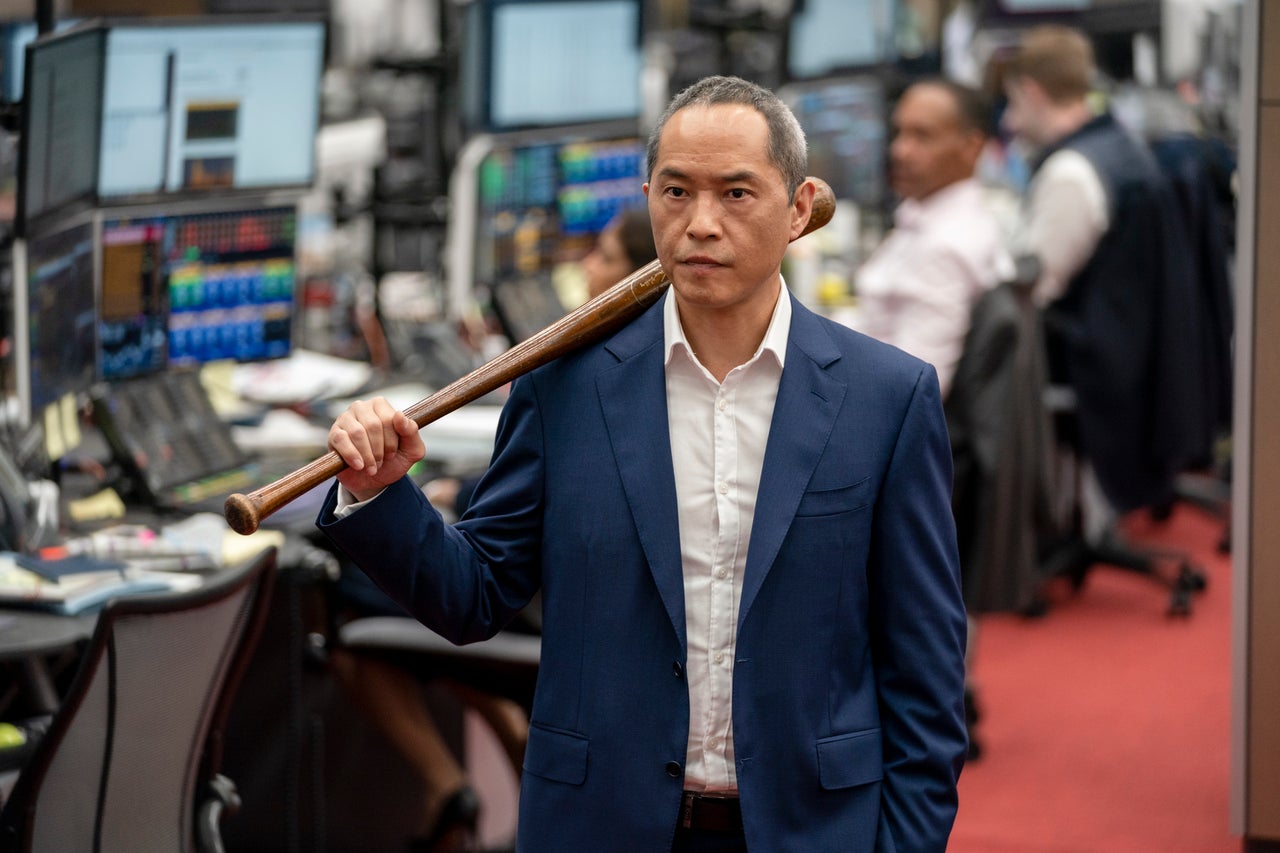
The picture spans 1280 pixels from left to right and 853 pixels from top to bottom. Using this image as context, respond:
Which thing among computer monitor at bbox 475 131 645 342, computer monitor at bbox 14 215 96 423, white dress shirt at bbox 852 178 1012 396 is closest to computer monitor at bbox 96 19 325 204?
computer monitor at bbox 14 215 96 423

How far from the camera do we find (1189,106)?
7.91 meters

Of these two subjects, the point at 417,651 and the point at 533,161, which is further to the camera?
the point at 533,161

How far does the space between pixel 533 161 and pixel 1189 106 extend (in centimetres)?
431

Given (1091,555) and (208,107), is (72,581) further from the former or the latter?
(1091,555)

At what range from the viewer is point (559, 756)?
1760 millimetres

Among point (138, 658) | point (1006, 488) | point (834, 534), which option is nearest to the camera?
point (834, 534)

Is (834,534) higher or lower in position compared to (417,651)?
higher

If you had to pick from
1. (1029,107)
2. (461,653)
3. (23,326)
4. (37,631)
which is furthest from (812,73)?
(37,631)

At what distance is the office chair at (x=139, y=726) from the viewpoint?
209 centimetres

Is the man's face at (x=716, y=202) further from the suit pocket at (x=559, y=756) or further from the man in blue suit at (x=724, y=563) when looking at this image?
the suit pocket at (x=559, y=756)

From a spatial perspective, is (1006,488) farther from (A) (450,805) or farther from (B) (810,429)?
(B) (810,429)

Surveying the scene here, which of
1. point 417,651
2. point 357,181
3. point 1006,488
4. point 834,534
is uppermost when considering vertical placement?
point 357,181

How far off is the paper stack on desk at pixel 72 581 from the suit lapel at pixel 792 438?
1.20 meters

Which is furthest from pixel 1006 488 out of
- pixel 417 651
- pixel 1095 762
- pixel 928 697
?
pixel 928 697
